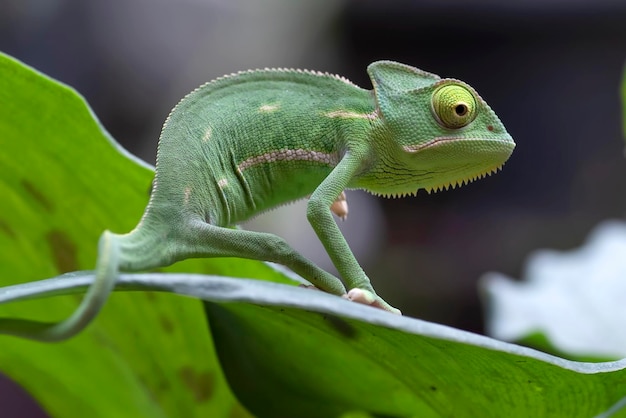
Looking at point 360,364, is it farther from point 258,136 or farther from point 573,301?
point 573,301

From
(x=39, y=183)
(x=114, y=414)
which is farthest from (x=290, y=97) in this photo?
(x=114, y=414)

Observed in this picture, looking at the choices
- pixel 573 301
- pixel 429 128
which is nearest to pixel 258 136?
pixel 429 128

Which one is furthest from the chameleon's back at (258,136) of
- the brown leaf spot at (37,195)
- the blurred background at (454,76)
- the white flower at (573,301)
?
the blurred background at (454,76)

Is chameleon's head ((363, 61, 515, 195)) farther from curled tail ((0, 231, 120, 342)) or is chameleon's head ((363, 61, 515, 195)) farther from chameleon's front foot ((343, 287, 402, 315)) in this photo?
curled tail ((0, 231, 120, 342))

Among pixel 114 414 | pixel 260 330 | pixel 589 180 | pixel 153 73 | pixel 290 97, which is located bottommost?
pixel 589 180

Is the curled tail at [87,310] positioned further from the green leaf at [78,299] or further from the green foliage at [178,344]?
the green leaf at [78,299]

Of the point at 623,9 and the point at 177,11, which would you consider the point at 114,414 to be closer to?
the point at 177,11

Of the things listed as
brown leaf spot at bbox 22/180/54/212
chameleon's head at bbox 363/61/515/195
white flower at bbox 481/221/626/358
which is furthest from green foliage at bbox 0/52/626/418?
white flower at bbox 481/221/626/358
